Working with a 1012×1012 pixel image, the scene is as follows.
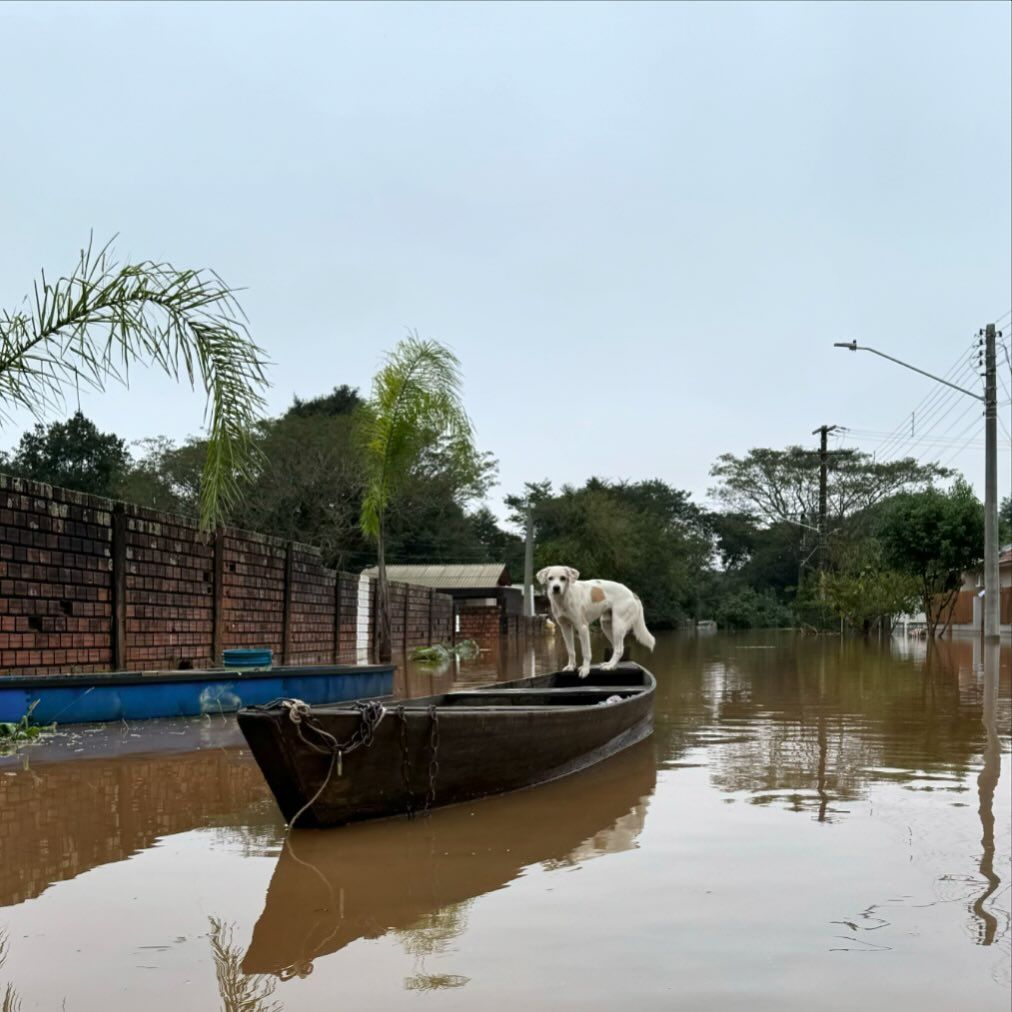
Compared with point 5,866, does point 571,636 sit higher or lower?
higher

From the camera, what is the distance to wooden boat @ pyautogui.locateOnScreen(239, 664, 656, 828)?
18.0 ft

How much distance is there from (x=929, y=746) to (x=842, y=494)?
152ft

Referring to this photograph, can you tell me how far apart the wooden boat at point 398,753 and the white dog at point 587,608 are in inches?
115

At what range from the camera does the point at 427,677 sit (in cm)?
1895

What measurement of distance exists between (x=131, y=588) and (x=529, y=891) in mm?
8134

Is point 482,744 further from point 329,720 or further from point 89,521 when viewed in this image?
point 89,521

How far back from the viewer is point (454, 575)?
41.8m

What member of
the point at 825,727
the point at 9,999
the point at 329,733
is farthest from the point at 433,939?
the point at 825,727

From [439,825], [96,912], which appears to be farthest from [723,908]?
[96,912]

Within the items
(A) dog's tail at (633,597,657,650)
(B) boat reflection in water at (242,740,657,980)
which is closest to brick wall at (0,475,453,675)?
(A) dog's tail at (633,597,657,650)

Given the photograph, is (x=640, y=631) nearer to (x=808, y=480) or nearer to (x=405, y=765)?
(x=405, y=765)

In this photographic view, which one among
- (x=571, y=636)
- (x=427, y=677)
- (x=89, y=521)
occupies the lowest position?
(x=427, y=677)

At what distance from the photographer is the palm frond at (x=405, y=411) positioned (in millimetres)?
17797

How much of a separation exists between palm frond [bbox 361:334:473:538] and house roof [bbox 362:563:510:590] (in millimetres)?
22886
